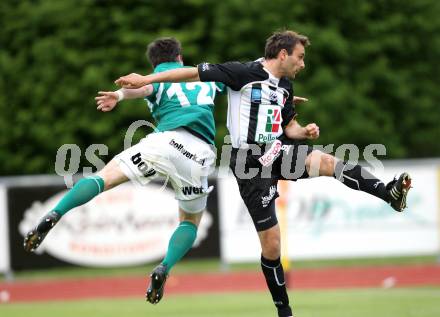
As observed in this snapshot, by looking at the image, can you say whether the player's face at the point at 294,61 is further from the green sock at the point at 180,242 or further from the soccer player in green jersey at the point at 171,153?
the green sock at the point at 180,242

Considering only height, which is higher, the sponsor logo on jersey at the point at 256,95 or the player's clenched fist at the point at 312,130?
the sponsor logo on jersey at the point at 256,95

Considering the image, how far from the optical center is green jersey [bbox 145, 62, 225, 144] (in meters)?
7.71

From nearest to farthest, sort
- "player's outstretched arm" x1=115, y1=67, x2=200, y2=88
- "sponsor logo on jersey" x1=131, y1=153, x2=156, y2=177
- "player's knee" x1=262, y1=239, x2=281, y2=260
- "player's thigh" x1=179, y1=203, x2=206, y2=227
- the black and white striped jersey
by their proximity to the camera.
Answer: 1. "player's outstretched arm" x1=115, y1=67, x2=200, y2=88
2. the black and white striped jersey
3. "sponsor logo on jersey" x1=131, y1=153, x2=156, y2=177
4. "player's knee" x1=262, y1=239, x2=281, y2=260
5. "player's thigh" x1=179, y1=203, x2=206, y2=227

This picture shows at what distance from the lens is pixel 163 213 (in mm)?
15336

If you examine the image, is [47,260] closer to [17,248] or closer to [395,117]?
[17,248]

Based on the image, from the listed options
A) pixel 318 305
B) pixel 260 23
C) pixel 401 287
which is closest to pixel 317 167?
pixel 318 305

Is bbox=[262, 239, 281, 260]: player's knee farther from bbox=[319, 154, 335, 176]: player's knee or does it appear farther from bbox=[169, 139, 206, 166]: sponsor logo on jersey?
bbox=[169, 139, 206, 166]: sponsor logo on jersey

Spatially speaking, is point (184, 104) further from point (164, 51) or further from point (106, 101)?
point (106, 101)

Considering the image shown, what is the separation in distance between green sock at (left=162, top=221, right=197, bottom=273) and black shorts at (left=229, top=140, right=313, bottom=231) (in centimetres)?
72

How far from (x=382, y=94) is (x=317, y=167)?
14221 millimetres

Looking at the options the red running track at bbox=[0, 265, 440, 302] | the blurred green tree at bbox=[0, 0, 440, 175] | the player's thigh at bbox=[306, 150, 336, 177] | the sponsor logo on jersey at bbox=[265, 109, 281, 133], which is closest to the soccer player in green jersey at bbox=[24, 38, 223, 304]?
the sponsor logo on jersey at bbox=[265, 109, 281, 133]

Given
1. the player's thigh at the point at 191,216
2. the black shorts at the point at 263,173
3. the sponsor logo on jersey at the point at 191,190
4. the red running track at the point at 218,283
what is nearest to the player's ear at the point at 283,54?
the black shorts at the point at 263,173

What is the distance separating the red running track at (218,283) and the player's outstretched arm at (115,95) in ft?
22.2

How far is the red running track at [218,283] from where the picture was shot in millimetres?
14156
